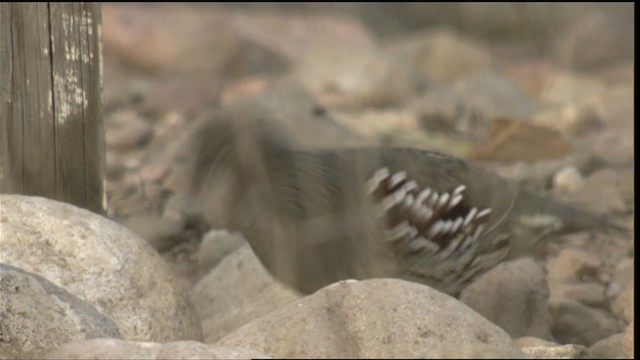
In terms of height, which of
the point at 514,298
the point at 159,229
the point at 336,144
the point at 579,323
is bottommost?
the point at 579,323

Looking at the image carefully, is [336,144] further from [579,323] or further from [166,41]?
[166,41]

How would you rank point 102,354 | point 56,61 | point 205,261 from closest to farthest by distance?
point 102,354, point 56,61, point 205,261

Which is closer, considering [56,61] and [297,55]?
[56,61]

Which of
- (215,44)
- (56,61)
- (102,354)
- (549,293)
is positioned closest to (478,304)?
(549,293)

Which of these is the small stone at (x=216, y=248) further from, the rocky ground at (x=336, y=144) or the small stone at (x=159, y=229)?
the small stone at (x=159, y=229)

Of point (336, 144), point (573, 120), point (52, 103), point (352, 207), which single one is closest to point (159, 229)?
point (336, 144)

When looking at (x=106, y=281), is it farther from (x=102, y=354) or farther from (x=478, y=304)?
(x=478, y=304)

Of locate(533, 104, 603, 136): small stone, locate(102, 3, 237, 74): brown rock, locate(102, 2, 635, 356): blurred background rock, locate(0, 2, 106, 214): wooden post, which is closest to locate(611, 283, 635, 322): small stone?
locate(102, 2, 635, 356): blurred background rock

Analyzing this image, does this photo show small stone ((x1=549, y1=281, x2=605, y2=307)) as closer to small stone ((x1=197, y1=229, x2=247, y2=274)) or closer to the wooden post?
small stone ((x1=197, y1=229, x2=247, y2=274))
